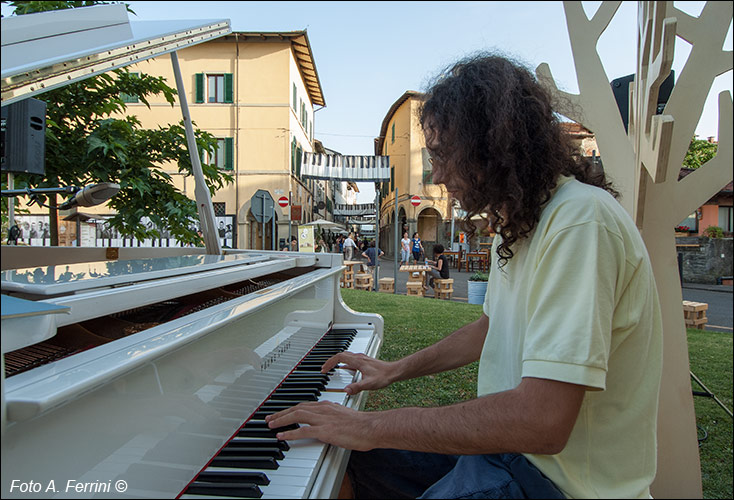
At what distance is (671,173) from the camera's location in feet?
6.61

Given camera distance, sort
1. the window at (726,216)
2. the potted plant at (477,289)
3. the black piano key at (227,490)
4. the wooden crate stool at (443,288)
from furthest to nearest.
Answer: the window at (726,216) < the wooden crate stool at (443,288) < the potted plant at (477,289) < the black piano key at (227,490)

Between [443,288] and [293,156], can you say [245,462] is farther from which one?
[293,156]

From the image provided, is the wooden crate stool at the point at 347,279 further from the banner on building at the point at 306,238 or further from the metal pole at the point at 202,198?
the metal pole at the point at 202,198

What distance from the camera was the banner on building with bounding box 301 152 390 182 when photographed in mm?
18766

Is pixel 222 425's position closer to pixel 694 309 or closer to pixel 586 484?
pixel 586 484

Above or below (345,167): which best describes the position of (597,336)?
below

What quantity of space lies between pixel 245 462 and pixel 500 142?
1.04 m

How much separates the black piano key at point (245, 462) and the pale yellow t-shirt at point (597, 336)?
2.17 feet

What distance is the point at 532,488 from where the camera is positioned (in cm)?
101

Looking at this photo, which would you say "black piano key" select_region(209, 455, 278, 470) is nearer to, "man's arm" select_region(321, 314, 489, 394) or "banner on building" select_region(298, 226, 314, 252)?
"man's arm" select_region(321, 314, 489, 394)

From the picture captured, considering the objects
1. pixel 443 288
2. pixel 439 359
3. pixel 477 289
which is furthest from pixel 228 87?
pixel 439 359

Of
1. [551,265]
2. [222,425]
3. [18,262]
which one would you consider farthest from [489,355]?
[18,262]

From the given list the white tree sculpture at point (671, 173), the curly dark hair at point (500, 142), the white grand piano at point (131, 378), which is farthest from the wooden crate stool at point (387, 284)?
the curly dark hair at point (500, 142)

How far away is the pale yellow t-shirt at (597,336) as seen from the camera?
2.93 feet
